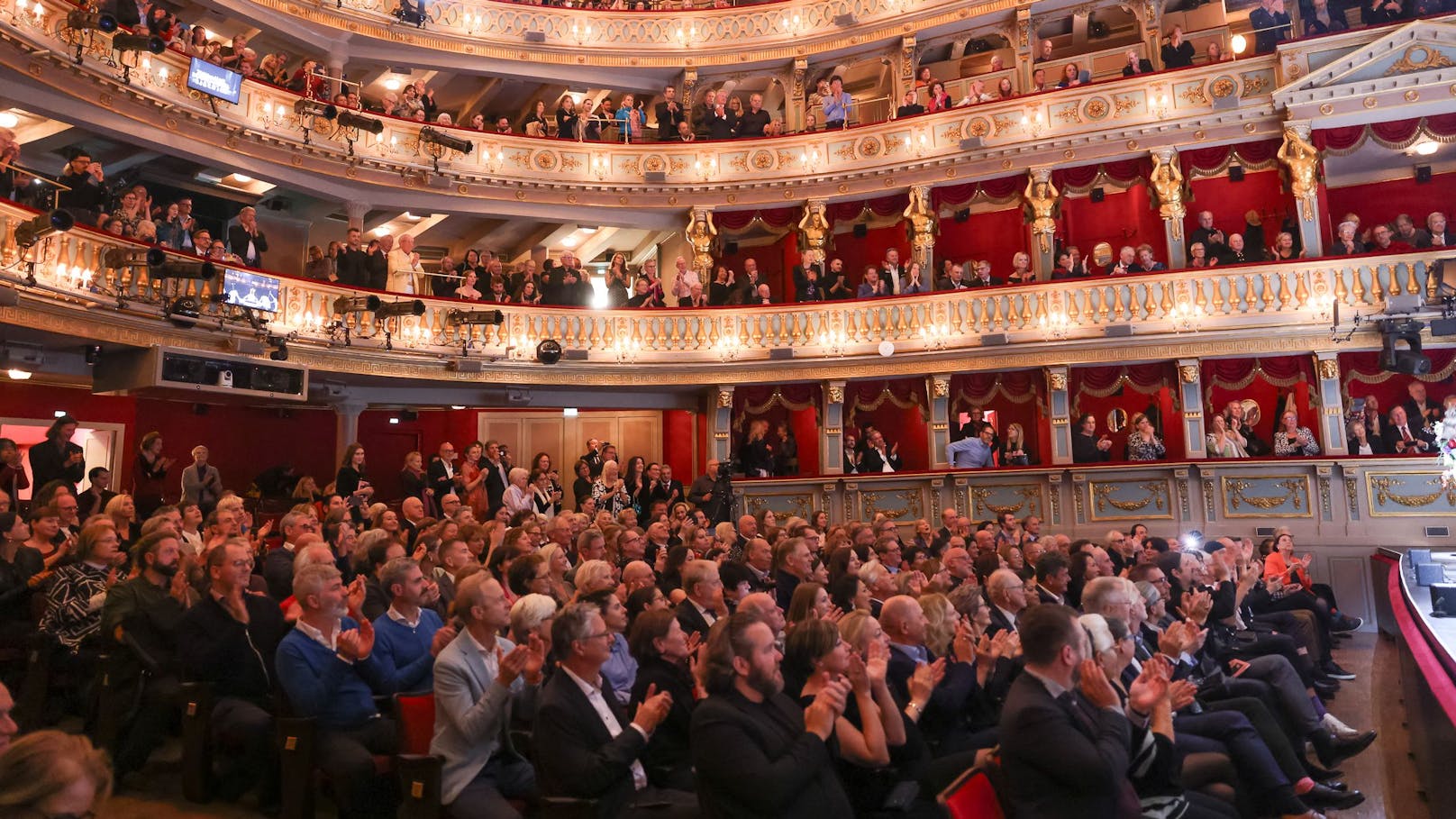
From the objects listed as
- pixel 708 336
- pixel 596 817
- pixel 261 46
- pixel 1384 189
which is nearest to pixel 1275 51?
pixel 1384 189

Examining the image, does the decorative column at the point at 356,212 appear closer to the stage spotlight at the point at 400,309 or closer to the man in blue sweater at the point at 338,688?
the stage spotlight at the point at 400,309

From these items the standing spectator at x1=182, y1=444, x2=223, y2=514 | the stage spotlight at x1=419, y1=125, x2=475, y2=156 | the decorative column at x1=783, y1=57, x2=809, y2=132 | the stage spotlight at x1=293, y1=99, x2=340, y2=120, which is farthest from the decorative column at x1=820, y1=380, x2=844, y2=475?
the standing spectator at x1=182, y1=444, x2=223, y2=514

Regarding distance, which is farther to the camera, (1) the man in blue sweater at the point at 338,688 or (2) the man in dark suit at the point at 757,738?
(1) the man in blue sweater at the point at 338,688

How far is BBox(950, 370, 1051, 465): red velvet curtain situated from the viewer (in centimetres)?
1268

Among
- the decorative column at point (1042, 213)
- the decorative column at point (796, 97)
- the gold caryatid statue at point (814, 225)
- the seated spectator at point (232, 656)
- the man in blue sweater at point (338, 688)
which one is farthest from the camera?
the decorative column at point (796, 97)

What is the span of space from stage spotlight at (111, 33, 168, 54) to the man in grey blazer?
320 inches

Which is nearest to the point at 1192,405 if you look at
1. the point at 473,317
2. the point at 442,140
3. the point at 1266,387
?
the point at 1266,387

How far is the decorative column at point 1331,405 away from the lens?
430 inches

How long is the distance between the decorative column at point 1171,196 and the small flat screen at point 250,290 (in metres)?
10.6

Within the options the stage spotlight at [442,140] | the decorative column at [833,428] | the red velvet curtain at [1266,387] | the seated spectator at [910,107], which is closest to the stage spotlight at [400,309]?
the stage spotlight at [442,140]

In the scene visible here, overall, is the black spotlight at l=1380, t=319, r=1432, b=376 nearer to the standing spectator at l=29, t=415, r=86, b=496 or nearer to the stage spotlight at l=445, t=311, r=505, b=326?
the stage spotlight at l=445, t=311, r=505, b=326

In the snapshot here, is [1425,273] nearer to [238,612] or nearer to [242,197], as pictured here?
[238,612]

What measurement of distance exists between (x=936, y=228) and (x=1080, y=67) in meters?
3.33

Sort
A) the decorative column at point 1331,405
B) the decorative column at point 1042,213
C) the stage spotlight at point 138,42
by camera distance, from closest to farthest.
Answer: the stage spotlight at point 138,42 → the decorative column at point 1331,405 → the decorative column at point 1042,213
